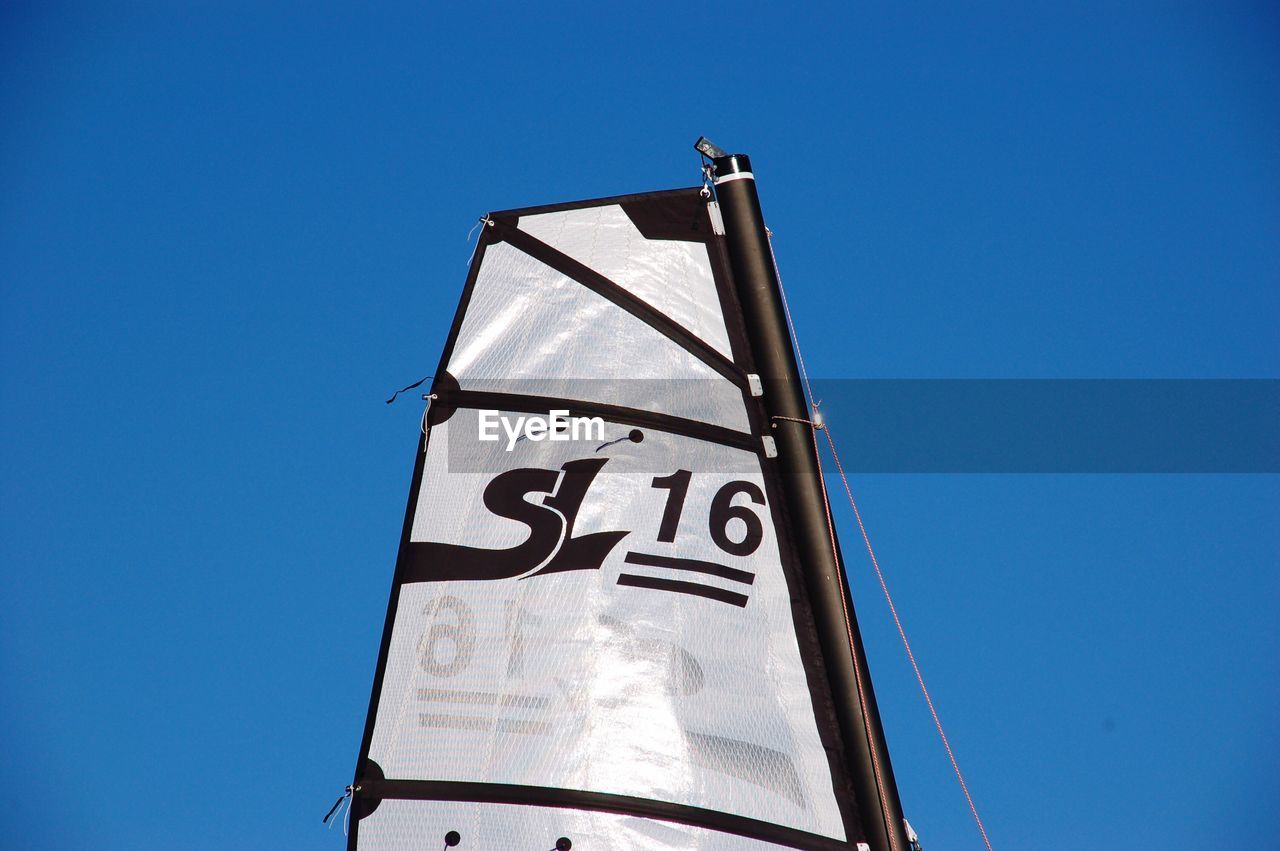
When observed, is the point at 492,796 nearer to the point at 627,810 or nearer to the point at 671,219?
the point at 627,810

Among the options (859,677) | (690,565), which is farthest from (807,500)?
(859,677)

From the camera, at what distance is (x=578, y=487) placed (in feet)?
22.0

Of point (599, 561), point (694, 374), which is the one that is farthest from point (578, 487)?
point (694, 374)

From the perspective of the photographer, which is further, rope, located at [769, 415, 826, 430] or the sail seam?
the sail seam

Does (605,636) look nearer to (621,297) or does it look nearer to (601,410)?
(601,410)

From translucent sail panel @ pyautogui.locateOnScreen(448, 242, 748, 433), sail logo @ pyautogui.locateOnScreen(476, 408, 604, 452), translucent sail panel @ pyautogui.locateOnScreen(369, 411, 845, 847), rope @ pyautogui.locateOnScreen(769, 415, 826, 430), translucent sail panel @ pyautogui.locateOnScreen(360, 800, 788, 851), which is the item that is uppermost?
translucent sail panel @ pyautogui.locateOnScreen(448, 242, 748, 433)

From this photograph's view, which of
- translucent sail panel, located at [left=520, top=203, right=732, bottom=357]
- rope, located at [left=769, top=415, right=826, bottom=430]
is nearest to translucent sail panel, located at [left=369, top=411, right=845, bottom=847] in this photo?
rope, located at [left=769, top=415, right=826, bottom=430]

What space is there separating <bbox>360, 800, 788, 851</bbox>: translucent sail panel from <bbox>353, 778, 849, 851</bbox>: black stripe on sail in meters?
0.03

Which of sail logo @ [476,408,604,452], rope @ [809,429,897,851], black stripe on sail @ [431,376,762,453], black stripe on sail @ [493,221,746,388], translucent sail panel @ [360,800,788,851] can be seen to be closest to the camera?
rope @ [809,429,897,851]

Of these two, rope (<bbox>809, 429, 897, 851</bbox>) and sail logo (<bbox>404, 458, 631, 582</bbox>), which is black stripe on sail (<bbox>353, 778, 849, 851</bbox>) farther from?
sail logo (<bbox>404, 458, 631, 582</bbox>)

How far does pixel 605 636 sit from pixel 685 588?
505 mm

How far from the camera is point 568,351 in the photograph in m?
6.95

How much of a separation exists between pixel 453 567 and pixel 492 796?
1.29 metres

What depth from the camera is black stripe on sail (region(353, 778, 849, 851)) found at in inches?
230
